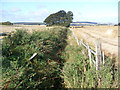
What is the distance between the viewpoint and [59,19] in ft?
177

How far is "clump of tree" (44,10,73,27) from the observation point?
2057 inches

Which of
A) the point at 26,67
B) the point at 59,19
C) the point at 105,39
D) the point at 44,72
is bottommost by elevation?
the point at 105,39

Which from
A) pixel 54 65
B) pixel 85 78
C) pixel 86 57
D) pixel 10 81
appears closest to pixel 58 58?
pixel 54 65

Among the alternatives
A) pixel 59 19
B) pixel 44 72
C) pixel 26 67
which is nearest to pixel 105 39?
pixel 44 72

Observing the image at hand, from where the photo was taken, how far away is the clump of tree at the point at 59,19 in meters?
52.3

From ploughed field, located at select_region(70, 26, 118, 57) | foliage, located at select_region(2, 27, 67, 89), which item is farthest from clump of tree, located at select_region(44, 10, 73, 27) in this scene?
foliage, located at select_region(2, 27, 67, 89)

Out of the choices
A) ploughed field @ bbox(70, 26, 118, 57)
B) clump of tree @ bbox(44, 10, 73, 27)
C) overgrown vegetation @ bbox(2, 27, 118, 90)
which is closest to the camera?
overgrown vegetation @ bbox(2, 27, 118, 90)

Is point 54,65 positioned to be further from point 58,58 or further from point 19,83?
point 19,83

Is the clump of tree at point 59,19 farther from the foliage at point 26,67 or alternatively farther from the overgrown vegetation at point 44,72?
the overgrown vegetation at point 44,72

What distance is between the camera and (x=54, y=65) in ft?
22.4

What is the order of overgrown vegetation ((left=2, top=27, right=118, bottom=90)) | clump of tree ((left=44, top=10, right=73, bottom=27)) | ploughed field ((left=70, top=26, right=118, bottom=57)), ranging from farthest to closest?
clump of tree ((left=44, top=10, right=73, bottom=27))
ploughed field ((left=70, top=26, right=118, bottom=57))
overgrown vegetation ((left=2, top=27, right=118, bottom=90))

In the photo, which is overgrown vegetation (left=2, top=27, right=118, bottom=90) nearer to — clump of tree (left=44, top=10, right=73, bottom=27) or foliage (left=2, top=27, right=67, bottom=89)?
foliage (left=2, top=27, right=67, bottom=89)

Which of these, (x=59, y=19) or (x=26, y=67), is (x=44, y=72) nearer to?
(x=26, y=67)

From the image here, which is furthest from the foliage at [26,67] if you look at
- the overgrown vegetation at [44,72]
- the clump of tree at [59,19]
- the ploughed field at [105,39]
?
the clump of tree at [59,19]
